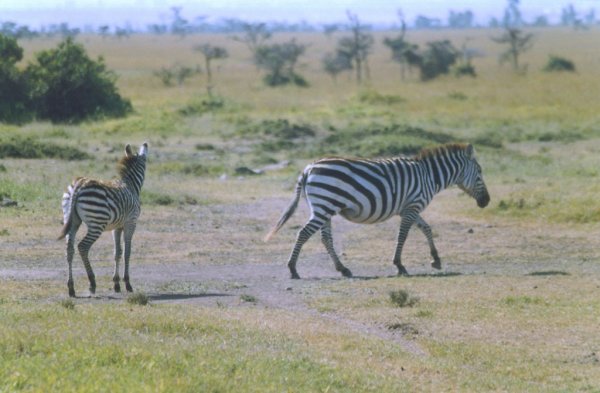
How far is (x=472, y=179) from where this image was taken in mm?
17672

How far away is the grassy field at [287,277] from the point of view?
868cm

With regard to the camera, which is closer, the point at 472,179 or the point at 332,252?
the point at 332,252

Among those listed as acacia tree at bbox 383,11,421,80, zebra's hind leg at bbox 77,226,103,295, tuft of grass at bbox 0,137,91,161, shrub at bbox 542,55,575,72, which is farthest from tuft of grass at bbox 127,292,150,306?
shrub at bbox 542,55,575,72

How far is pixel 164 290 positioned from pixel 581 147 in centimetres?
2119

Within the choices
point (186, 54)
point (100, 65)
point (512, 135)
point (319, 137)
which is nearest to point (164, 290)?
point (319, 137)

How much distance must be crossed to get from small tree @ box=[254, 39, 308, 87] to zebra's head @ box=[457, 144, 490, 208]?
43735 millimetres

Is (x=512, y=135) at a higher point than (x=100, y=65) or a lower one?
lower

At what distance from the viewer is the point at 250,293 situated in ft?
45.0

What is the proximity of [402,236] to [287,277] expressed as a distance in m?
1.86

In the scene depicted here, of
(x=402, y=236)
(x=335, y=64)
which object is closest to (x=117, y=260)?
(x=402, y=236)

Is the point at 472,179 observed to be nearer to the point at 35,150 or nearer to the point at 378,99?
the point at 35,150

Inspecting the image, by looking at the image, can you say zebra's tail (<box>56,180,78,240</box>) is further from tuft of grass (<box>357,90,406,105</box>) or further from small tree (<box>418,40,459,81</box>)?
small tree (<box>418,40,459,81</box>)

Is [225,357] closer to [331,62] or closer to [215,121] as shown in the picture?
[215,121]

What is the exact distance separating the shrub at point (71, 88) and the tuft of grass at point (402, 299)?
90.0 feet
